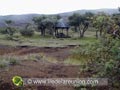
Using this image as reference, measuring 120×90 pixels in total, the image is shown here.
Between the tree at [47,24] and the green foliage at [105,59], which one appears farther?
the tree at [47,24]

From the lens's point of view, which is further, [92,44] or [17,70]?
[17,70]

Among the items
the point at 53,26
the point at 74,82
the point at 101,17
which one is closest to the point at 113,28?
the point at 101,17

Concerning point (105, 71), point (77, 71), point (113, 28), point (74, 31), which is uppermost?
point (113, 28)

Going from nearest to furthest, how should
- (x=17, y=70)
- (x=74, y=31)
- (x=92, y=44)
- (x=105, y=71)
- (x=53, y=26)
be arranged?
(x=105, y=71), (x=92, y=44), (x=17, y=70), (x=53, y=26), (x=74, y=31)

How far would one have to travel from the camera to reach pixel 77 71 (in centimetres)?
905

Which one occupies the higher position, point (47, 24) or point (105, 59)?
point (105, 59)

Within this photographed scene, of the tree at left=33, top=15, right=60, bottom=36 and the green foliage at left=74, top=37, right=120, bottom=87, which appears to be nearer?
the green foliage at left=74, top=37, right=120, bottom=87

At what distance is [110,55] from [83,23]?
3747 cm

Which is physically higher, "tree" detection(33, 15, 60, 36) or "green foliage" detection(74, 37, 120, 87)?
"green foliage" detection(74, 37, 120, 87)

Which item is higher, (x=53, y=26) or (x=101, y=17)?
(x=101, y=17)

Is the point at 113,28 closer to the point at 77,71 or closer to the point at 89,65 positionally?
the point at 89,65

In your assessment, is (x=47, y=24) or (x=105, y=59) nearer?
(x=105, y=59)

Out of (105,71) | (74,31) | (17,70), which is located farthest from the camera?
(74,31)

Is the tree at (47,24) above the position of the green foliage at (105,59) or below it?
below
